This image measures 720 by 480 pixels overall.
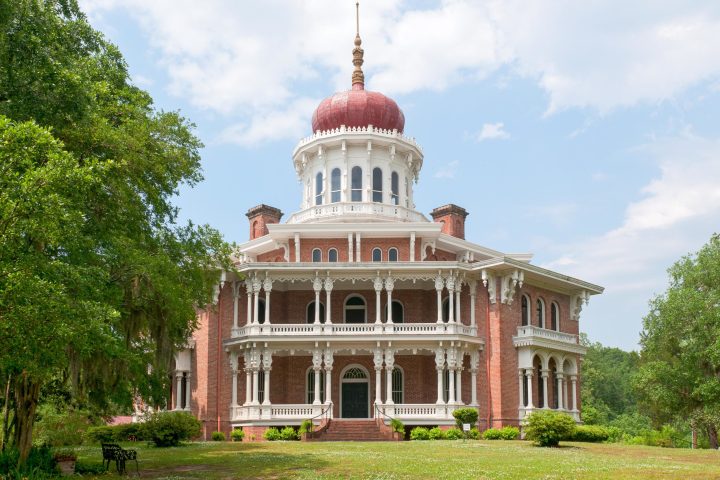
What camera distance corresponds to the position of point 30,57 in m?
18.4

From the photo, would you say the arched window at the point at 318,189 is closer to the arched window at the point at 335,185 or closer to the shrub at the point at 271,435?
the arched window at the point at 335,185

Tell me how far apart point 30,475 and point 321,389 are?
1036 inches

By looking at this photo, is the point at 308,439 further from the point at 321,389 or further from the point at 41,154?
the point at 41,154

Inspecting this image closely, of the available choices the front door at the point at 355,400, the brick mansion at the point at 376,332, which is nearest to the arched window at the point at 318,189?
the brick mansion at the point at 376,332

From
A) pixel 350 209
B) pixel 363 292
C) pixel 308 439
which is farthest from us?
pixel 350 209

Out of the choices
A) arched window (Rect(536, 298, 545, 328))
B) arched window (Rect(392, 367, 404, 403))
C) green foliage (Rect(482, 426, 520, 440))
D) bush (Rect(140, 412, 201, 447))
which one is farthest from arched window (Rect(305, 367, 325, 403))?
arched window (Rect(536, 298, 545, 328))

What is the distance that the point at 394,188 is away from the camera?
48.7 meters

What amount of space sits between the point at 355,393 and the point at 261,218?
13.2 m

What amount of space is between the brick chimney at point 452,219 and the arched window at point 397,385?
10.9 meters

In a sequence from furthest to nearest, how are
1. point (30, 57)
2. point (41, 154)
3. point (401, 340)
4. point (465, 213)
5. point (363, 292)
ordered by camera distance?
1. point (465, 213)
2. point (363, 292)
3. point (401, 340)
4. point (30, 57)
5. point (41, 154)

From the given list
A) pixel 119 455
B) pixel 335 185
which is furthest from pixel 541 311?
pixel 119 455

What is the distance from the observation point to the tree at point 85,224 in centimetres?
1503

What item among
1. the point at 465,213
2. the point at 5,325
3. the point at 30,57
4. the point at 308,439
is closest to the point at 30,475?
the point at 5,325

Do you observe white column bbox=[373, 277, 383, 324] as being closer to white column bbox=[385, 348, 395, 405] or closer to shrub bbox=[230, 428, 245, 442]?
white column bbox=[385, 348, 395, 405]
